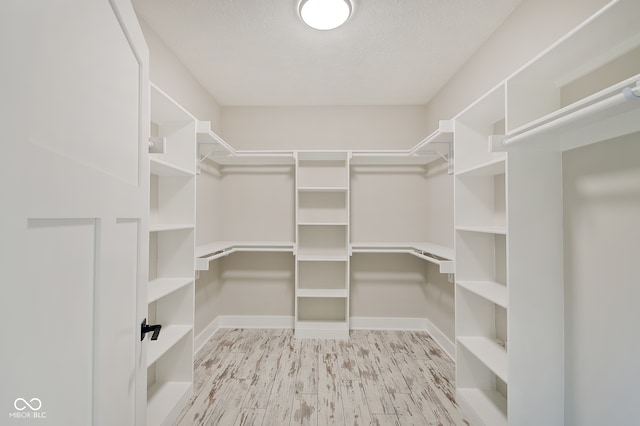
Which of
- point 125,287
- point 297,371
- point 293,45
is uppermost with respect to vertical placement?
point 293,45

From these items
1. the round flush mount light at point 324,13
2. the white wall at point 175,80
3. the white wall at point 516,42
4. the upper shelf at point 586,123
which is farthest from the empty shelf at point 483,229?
the white wall at point 175,80

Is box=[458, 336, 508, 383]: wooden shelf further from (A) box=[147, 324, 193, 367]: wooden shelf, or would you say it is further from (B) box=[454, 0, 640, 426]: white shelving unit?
(A) box=[147, 324, 193, 367]: wooden shelf

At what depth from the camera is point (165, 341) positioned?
1.68 metres

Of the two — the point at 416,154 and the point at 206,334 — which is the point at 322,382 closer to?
the point at 206,334

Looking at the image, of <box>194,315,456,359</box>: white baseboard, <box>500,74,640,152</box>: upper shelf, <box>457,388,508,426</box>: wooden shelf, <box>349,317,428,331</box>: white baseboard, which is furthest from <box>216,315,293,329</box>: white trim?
<box>500,74,640,152</box>: upper shelf

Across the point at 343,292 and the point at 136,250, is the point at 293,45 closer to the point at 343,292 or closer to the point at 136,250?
the point at 136,250

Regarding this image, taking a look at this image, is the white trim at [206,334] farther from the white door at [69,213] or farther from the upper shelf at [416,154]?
the upper shelf at [416,154]

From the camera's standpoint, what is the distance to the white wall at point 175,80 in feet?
6.34

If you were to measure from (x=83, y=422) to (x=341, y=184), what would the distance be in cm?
284

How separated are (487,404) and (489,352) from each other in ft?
1.22

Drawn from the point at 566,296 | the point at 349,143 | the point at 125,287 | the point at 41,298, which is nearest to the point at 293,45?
the point at 349,143

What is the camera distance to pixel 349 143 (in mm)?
3246

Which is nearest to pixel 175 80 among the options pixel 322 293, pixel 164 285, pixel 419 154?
pixel 164 285

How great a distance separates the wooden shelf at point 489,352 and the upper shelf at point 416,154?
148 cm
